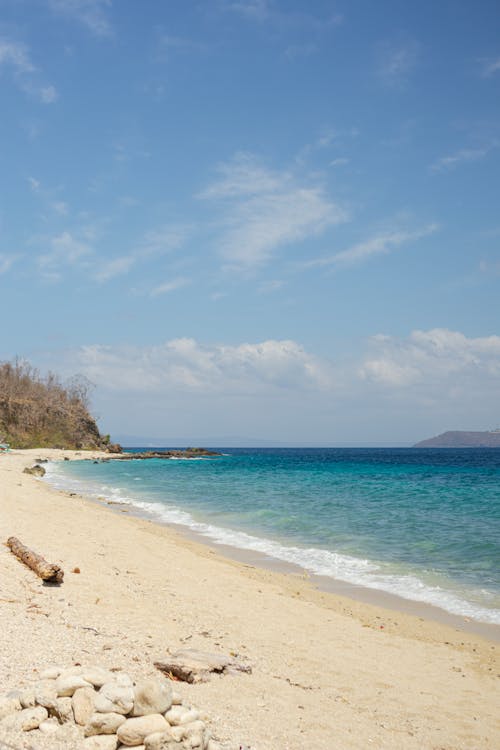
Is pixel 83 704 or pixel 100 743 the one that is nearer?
pixel 100 743

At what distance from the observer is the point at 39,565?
9.70 m

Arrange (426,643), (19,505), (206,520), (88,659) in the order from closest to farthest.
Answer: (88,659) < (426,643) < (19,505) < (206,520)

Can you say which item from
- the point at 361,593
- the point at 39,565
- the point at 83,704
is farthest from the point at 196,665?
the point at 361,593

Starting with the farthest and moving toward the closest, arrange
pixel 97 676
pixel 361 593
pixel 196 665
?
1. pixel 361 593
2. pixel 196 665
3. pixel 97 676

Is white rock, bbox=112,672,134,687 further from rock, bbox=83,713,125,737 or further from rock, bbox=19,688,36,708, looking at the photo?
rock, bbox=19,688,36,708

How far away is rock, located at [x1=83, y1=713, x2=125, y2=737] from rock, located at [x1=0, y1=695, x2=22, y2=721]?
2.14ft

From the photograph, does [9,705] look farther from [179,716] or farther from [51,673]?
[179,716]

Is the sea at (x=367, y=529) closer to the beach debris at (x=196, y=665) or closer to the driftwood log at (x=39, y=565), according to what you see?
the beach debris at (x=196, y=665)

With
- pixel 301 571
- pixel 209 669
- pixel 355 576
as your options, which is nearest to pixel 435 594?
pixel 355 576

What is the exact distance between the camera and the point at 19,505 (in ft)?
60.3

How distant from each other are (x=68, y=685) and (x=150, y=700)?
77 cm

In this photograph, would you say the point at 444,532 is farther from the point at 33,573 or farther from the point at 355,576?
the point at 33,573

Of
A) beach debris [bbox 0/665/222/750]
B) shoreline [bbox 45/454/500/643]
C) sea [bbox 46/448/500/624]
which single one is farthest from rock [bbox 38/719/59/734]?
sea [bbox 46/448/500/624]

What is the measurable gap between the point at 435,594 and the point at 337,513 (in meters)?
12.7
